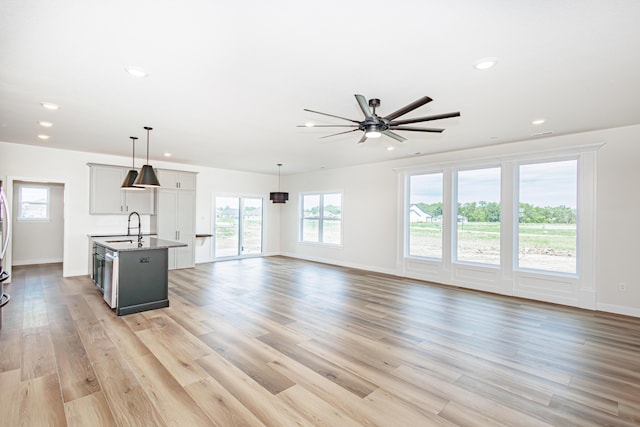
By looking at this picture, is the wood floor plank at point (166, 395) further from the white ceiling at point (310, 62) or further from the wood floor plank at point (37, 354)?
the white ceiling at point (310, 62)

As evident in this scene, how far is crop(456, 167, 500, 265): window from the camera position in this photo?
229 inches

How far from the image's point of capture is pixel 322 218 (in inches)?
364

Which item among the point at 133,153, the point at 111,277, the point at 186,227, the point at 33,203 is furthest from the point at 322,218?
the point at 33,203

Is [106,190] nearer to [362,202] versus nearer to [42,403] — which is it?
[42,403]

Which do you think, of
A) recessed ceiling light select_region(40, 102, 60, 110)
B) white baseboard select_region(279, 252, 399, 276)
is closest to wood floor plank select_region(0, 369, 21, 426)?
recessed ceiling light select_region(40, 102, 60, 110)

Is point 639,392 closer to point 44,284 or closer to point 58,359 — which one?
point 58,359

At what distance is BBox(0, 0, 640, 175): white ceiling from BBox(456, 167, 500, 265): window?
4.51 ft

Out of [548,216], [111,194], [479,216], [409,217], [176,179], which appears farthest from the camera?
[176,179]

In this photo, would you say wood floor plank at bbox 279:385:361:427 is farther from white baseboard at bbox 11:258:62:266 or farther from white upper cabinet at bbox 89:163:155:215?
white baseboard at bbox 11:258:62:266

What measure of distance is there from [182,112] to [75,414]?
330 centimetres

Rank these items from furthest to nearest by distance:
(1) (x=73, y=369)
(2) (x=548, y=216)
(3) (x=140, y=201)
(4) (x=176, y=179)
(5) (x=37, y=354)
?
(4) (x=176, y=179), (3) (x=140, y=201), (2) (x=548, y=216), (5) (x=37, y=354), (1) (x=73, y=369)

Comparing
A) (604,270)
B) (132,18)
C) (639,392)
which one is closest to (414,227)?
(604,270)

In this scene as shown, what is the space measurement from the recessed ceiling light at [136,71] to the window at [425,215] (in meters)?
5.58

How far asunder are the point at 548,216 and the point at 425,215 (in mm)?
2208
